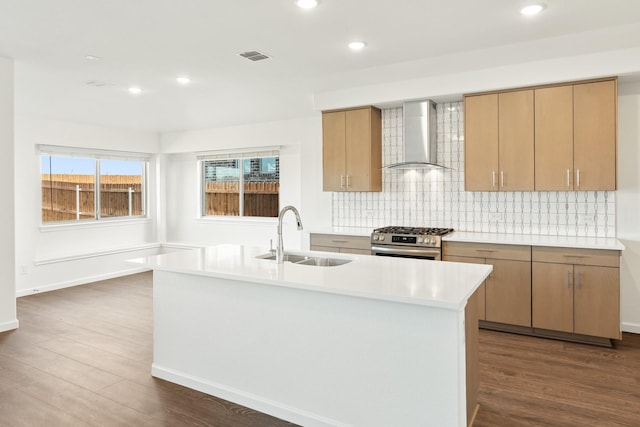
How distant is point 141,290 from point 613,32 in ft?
19.2

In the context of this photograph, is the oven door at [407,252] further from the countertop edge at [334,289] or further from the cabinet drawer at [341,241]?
the countertop edge at [334,289]

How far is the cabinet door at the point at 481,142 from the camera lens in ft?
14.2

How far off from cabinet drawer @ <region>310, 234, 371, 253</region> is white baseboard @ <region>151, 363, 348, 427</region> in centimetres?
237

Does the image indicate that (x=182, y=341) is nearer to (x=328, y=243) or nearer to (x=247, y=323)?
(x=247, y=323)

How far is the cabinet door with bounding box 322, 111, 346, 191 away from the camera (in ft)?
17.0

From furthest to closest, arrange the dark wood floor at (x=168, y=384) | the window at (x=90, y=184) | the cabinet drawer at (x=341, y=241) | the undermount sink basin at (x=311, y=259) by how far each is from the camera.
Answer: the window at (x=90, y=184) → the cabinet drawer at (x=341, y=241) → the undermount sink basin at (x=311, y=259) → the dark wood floor at (x=168, y=384)

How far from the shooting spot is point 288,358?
2578mm

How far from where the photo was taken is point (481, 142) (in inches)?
173

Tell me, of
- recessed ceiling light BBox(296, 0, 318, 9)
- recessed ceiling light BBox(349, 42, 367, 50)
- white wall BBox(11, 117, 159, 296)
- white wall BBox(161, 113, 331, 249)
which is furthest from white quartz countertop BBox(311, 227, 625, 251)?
white wall BBox(11, 117, 159, 296)

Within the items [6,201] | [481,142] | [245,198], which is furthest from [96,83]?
[481,142]

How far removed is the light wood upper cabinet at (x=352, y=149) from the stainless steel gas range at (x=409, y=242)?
0.69m

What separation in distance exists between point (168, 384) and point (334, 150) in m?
3.16

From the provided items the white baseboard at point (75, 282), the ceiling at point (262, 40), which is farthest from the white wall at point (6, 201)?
the white baseboard at point (75, 282)

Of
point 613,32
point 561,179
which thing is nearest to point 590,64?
point 613,32
